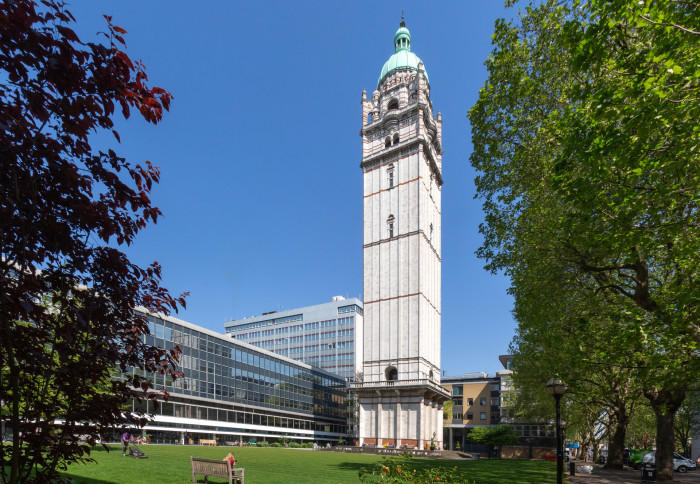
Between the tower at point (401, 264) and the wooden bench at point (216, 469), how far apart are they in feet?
132

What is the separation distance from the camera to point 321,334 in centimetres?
10044

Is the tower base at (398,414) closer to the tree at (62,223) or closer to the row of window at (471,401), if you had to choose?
the row of window at (471,401)

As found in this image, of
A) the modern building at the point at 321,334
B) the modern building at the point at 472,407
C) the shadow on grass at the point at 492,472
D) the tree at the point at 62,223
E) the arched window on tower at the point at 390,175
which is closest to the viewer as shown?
the tree at the point at 62,223

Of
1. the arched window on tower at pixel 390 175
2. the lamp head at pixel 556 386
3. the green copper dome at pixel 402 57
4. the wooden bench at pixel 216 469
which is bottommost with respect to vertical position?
the wooden bench at pixel 216 469

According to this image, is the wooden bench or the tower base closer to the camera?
the wooden bench

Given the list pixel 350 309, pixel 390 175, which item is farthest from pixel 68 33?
pixel 350 309

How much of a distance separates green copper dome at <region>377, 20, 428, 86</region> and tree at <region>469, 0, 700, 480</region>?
2008 inches

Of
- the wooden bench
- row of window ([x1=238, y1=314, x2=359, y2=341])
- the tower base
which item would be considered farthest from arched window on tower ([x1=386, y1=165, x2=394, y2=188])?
the wooden bench

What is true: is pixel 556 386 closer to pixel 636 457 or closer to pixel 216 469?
pixel 216 469

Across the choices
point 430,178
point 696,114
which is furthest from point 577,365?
point 430,178

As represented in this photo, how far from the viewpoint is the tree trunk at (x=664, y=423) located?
1788 centimetres

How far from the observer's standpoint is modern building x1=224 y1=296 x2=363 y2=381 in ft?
314

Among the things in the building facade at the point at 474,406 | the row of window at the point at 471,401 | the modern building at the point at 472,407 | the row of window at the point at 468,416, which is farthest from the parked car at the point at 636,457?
the row of window at the point at 468,416

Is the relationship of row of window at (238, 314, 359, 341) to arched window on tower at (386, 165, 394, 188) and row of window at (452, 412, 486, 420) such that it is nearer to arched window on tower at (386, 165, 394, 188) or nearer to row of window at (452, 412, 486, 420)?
row of window at (452, 412, 486, 420)
